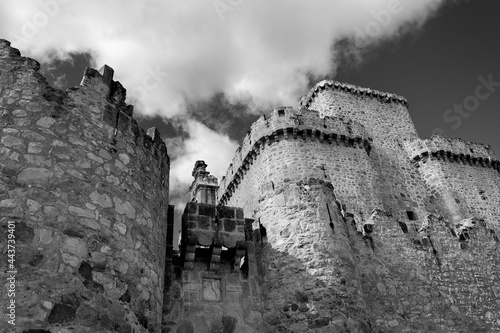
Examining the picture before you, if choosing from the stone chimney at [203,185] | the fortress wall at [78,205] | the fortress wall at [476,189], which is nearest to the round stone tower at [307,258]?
the fortress wall at [78,205]

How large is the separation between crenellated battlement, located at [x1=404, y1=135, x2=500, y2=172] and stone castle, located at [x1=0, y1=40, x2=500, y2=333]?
10741mm

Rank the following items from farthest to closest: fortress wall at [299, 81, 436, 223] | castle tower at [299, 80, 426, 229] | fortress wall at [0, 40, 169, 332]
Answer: fortress wall at [299, 81, 436, 223], castle tower at [299, 80, 426, 229], fortress wall at [0, 40, 169, 332]

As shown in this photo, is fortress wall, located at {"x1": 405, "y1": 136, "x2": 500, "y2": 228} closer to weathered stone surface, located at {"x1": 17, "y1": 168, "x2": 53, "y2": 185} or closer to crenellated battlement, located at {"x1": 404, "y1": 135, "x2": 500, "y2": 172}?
crenellated battlement, located at {"x1": 404, "y1": 135, "x2": 500, "y2": 172}

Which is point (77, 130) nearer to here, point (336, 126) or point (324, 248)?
point (324, 248)

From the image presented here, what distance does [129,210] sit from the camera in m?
6.05

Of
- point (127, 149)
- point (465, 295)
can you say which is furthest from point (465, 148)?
point (127, 149)

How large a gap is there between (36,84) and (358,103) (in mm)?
20155

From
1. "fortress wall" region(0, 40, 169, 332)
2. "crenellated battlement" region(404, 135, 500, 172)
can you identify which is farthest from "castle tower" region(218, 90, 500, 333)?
"fortress wall" region(0, 40, 169, 332)

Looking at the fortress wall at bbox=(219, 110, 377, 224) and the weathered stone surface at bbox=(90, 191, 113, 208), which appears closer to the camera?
the weathered stone surface at bbox=(90, 191, 113, 208)

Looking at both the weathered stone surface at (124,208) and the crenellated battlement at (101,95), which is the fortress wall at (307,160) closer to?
the crenellated battlement at (101,95)

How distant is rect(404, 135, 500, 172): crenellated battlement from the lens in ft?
72.8

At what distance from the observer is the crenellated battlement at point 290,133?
59.9 ft

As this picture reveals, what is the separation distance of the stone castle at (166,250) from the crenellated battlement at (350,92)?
527 inches

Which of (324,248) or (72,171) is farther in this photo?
(324,248)
